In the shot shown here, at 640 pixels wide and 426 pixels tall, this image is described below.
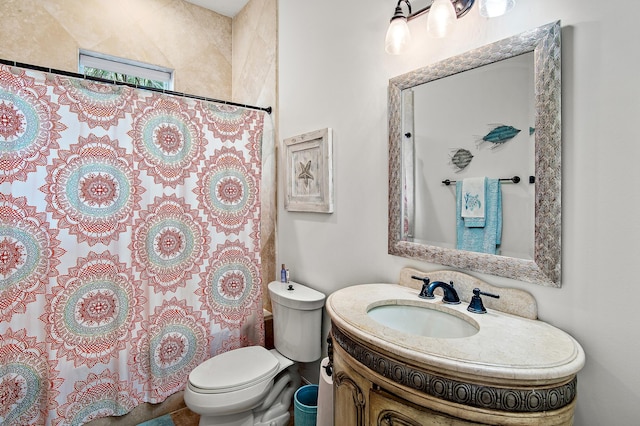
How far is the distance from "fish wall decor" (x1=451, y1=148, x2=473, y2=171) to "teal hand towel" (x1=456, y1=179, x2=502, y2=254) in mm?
114

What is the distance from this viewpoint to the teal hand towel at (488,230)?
3.84 feet

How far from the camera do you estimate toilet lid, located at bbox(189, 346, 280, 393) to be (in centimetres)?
154

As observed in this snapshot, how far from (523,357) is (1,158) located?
6.89 feet

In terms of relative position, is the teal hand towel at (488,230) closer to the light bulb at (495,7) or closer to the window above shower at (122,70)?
the light bulb at (495,7)

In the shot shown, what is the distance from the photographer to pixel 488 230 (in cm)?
119

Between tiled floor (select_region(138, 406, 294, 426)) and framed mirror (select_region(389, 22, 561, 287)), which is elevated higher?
framed mirror (select_region(389, 22, 561, 287))

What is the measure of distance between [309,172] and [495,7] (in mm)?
1235

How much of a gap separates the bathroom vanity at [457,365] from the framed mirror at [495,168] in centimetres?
12

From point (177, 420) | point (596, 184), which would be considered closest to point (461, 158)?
point (596, 184)

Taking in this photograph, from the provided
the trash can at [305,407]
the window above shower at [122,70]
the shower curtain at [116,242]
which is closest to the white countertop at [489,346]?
the trash can at [305,407]

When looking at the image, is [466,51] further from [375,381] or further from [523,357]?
[375,381]

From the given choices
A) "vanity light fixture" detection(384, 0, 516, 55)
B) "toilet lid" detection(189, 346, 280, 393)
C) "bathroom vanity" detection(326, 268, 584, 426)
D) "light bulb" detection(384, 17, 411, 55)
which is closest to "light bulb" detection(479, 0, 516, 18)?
"vanity light fixture" detection(384, 0, 516, 55)

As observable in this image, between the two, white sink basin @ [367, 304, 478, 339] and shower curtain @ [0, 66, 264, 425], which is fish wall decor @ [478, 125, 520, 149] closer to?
white sink basin @ [367, 304, 478, 339]

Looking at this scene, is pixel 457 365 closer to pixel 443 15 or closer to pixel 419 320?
pixel 419 320
